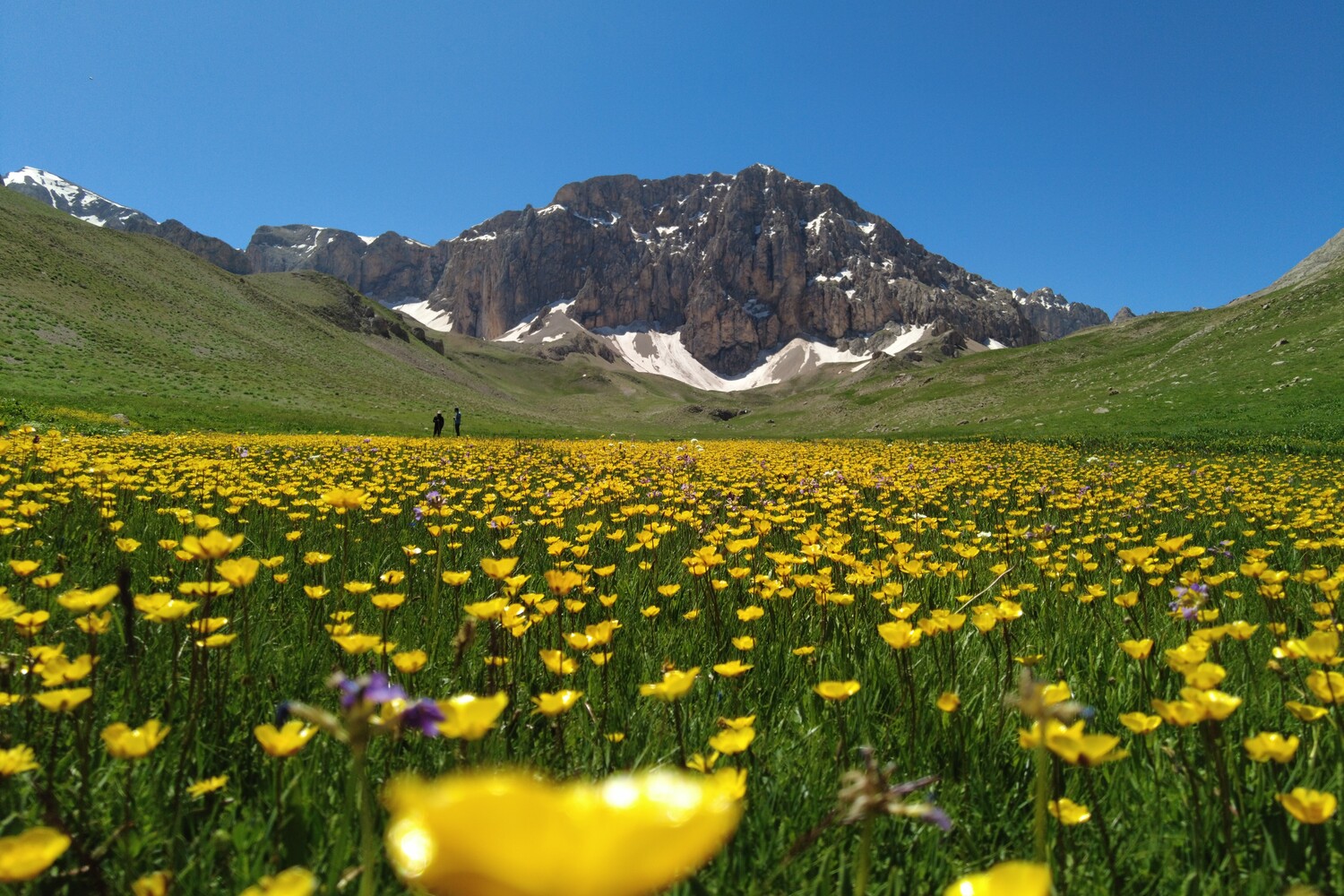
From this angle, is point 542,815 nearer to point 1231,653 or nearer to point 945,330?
point 1231,653

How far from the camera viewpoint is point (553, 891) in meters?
0.37

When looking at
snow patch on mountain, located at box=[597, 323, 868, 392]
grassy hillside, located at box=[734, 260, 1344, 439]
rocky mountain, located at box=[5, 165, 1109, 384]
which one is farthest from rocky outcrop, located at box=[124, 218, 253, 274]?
grassy hillside, located at box=[734, 260, 1344, 439]

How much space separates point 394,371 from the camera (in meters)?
70.8

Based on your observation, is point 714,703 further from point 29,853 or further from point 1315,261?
point 1315,261

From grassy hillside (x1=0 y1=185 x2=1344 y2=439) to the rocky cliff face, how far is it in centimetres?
9546

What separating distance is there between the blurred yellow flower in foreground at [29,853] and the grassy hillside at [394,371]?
14870 millimetres

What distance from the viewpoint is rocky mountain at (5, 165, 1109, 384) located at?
166 metres

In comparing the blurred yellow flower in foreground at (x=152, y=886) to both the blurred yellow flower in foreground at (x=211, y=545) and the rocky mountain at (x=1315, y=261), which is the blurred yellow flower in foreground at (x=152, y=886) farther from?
the rocky mountain at (x=1315, y=261)

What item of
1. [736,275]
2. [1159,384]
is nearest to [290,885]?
[1159,384]

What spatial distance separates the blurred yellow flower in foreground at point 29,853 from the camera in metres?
0.83

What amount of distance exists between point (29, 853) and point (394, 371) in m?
76.8

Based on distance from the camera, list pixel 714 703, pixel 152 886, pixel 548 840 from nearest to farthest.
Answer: pixel 548 840, pixel 152 886, pixel 714 703

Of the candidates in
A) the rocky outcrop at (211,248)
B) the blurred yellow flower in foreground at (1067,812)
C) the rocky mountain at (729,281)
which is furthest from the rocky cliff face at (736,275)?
the blurred yellow flower in foreground at (1067,812)

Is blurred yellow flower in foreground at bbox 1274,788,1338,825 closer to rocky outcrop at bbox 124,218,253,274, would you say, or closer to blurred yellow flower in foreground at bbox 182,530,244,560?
blurred yellow flower in foreground at bbox 182,530,244,560
